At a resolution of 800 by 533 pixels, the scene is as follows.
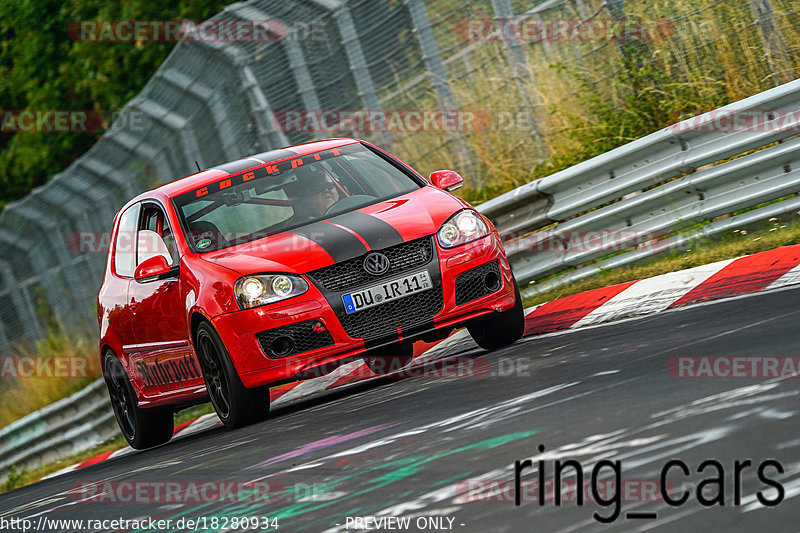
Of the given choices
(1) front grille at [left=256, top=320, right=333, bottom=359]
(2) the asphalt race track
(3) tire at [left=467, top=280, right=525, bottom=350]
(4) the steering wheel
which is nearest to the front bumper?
(1) front grille at [left=256, top=320, right=333, bottom=359]

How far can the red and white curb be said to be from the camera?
7676mm

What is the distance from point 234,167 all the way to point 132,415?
81.7 inches

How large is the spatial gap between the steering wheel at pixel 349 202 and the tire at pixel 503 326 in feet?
3.49

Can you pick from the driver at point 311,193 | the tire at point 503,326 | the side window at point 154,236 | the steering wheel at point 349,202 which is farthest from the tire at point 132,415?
the tire at point 503,326

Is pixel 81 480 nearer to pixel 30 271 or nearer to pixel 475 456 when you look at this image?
pixel 475 456

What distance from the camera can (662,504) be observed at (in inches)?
151

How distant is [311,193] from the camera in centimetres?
886

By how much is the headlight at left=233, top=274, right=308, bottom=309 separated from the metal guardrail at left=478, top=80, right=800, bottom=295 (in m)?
3.14

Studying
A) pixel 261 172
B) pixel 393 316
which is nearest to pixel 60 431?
pixel 261 172

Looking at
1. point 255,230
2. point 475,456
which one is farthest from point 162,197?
point 475,456

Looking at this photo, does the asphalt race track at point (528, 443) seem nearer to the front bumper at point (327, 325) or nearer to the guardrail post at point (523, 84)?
the front bumper at point (327, 325)

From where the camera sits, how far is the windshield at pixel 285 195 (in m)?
8.52

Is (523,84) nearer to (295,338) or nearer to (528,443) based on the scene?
(295,338)

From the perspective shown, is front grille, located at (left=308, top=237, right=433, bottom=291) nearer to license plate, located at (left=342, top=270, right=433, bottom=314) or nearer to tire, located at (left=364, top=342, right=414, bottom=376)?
license plate, located at (left=342, top=270, right=433, bottom=314)
